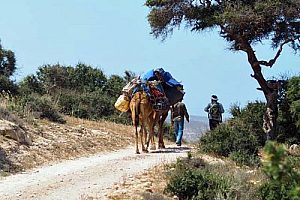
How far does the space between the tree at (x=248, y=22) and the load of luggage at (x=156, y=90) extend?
242cm

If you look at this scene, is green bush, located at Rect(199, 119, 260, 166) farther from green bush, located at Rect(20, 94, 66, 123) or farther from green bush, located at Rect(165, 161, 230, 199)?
green bush, located at Rect(20, 94, 66, 123)

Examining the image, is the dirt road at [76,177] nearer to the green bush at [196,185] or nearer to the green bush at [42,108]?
the green bush at [196,185]

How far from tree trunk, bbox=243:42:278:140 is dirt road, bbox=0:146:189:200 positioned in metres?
3.63

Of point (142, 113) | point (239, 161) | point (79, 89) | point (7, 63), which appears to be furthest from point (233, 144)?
point (7, 63)

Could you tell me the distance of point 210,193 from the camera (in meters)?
9.74

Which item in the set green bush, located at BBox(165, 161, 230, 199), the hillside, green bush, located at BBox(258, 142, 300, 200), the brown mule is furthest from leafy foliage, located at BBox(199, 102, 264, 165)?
green bush, located at BBox(258, 142, 300, 200)

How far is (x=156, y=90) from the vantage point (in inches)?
637

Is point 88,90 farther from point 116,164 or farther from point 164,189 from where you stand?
point 164,189

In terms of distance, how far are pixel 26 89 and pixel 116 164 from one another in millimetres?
18171

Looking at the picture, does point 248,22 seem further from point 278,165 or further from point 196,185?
point 278,165

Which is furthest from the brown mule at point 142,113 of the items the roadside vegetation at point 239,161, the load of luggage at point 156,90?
the roadside vegetation at point 239,161

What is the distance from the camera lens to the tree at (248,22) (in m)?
16.7

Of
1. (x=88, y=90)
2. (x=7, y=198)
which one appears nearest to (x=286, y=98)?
(x=7, y=198)

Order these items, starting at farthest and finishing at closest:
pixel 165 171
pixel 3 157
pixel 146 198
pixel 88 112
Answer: pixel 88 112 → pixel 3 157 → pixel 165 171 → pixel 146 198
